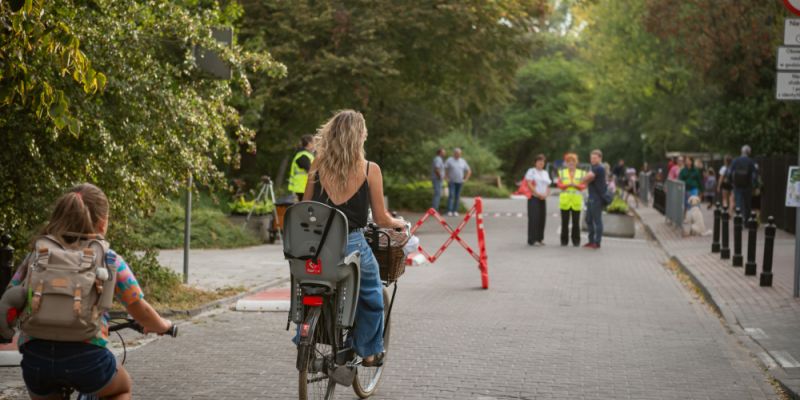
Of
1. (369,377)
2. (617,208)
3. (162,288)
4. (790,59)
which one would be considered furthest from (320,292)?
(617,208)

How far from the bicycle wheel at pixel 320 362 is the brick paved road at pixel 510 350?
0.75 metres

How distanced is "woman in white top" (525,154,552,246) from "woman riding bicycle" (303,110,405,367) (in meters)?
14.6

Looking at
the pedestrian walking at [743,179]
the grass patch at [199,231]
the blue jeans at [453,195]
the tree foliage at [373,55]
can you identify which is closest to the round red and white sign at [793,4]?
the grass patch at [199,231]

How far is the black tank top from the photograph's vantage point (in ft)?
20.3

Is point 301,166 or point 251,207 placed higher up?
point 301,166

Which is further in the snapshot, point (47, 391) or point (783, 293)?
point (783, 293)

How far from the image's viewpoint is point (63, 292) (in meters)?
3.99

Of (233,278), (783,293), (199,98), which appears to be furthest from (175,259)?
(783,293)

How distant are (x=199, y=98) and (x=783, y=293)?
24.3 feet

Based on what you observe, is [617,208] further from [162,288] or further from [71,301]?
[71,301]

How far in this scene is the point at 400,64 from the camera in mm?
26859

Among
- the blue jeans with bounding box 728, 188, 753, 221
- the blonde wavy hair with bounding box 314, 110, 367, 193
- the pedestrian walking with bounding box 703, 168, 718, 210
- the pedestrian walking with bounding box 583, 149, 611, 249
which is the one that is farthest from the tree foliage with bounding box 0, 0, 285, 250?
the pedestrian walking with bounding box 703, 168, 718, 210

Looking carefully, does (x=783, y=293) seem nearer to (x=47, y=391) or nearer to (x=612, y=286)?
(x=612, y=286)

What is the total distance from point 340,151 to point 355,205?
1.08 feet
